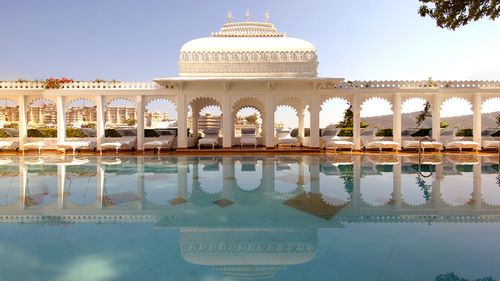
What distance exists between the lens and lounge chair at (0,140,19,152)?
54.9ft

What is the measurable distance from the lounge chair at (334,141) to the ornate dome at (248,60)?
3519mm

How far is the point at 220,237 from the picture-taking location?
13.7ft

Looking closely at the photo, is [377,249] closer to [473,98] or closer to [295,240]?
[295,240]

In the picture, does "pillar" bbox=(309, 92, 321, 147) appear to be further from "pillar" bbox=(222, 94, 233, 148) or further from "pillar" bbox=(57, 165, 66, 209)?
"pillar" bbox=(57, 165, 66, 209)

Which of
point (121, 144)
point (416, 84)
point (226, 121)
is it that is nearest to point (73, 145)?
point (121, 144)

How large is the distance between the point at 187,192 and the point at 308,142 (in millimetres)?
12016

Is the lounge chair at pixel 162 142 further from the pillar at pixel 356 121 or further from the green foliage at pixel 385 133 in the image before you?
the green foliage at pixel 385 133

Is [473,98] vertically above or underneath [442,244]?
above

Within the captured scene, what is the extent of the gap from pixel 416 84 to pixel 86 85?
19015mm

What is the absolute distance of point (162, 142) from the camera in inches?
639

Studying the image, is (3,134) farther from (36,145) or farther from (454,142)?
(454,142)

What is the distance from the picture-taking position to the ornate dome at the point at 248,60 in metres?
16.3

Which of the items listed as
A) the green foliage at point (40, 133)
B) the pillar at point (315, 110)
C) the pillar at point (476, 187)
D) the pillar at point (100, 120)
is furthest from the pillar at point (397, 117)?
the green foliage at point (40, 133)

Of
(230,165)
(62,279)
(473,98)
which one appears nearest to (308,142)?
(230,165)
